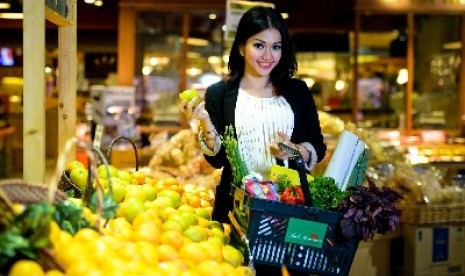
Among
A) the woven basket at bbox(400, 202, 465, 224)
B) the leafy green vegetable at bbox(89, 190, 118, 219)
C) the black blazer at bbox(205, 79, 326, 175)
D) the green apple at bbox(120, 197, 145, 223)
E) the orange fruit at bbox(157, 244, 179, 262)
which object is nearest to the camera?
the leafy green vegetable at bbox(89, 190, 118, 219)

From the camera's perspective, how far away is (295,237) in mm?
2623

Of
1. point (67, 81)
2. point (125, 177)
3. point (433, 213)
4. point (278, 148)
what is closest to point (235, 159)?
point (278, 148)

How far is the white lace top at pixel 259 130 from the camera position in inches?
126

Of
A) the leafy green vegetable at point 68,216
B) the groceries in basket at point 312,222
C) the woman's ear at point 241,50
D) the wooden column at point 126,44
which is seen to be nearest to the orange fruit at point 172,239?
the groceries in basket at point 312,222

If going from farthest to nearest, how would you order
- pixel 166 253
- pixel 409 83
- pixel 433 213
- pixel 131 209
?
pixel 409 83 < pixel 433 213 < pixel 131 209 < pixel 166 253

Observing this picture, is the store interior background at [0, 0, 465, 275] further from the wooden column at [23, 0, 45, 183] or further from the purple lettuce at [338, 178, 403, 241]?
the purple lettuce at [338, 178, 403, 241]

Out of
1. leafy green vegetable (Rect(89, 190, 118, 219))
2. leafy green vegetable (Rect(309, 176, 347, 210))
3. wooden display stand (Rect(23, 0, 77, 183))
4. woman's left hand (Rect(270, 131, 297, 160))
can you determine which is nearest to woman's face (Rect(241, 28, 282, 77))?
woman's left hand (Rect(270, 131, 297, 160))

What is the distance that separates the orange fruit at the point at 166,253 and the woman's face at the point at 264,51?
3.30 feet

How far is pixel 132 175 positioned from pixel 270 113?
2.98ft

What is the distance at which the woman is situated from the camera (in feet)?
10.4

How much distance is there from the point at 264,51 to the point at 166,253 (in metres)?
1.09

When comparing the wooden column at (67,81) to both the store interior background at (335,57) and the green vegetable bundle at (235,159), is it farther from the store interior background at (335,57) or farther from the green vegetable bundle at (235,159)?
the store interior background at (335,57)

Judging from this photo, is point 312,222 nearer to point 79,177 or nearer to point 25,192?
point 25,192

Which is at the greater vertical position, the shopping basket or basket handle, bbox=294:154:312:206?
basket handle, bbox=294:154:312:206
